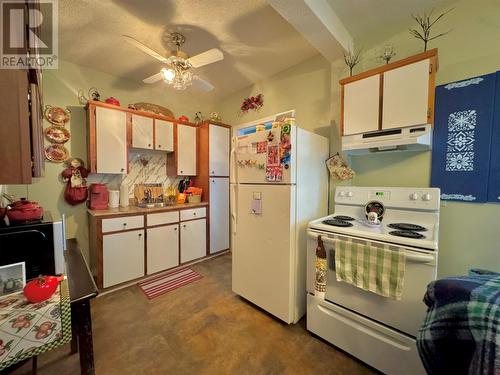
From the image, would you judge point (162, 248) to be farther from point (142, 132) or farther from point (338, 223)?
point (338, 223)

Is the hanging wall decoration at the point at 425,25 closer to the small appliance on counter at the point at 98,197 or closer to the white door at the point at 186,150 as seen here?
the white door at the point at 186,150

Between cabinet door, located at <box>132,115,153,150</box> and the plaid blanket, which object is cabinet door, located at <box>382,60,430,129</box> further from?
cabinet door, located at <box>132,115,153,150</box>

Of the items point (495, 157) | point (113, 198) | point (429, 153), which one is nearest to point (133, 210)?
point (113, 198)

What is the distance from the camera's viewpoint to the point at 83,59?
2.33 meters

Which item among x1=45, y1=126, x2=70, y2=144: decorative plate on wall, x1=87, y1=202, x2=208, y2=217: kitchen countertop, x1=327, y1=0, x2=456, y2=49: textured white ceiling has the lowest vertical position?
x1=87, y1=202, x2=208, y2=217: kitchen countertop

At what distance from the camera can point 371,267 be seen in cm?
125

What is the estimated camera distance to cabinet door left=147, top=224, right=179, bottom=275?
2484 mm

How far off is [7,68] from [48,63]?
7.34 feet

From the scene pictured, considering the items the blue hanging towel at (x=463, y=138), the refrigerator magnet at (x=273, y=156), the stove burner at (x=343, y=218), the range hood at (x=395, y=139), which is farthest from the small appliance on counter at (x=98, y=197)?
the blue hanging towel at (x=463, y=138)

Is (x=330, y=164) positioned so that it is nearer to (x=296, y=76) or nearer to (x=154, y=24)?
(x=296, y=76)

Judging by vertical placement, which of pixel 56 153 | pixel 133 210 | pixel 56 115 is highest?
pixel 56 115

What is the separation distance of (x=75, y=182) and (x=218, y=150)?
186 cm

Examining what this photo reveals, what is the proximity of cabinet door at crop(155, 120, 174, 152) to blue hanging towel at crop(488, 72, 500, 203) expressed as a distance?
3.23 meters
